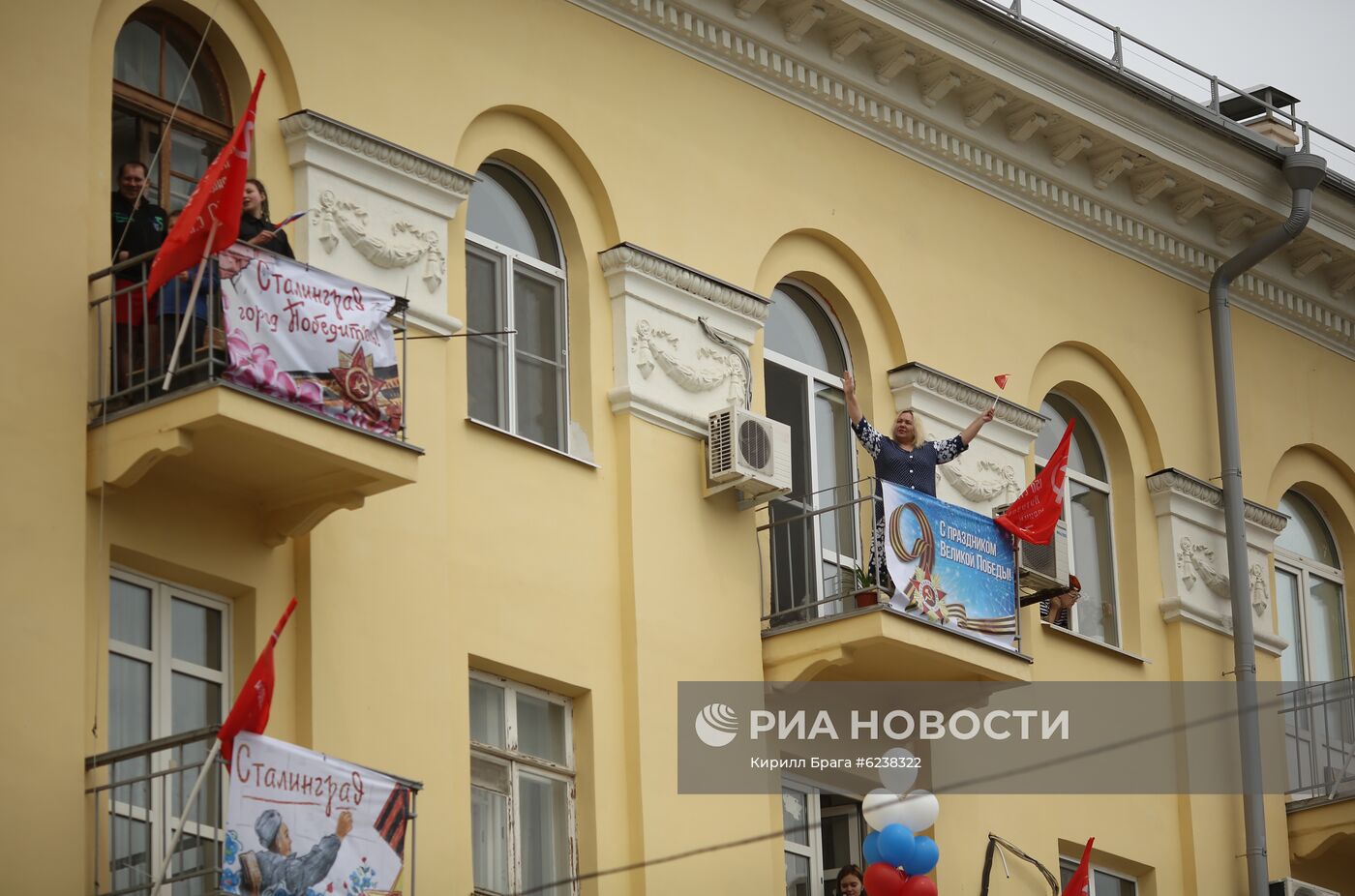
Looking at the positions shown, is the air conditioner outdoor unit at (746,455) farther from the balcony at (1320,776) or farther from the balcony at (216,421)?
the balcony at (1320,776)

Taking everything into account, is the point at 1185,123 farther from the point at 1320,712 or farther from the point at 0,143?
the point at 0,143

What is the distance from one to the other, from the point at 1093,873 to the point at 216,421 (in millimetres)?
8302

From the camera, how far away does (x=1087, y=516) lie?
1988 cm

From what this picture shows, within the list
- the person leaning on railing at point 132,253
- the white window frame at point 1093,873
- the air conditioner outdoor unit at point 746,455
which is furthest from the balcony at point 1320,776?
the person leaning on railing at point 132,253

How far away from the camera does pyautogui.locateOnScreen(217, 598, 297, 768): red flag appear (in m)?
12.1

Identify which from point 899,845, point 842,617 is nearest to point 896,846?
point 899,845

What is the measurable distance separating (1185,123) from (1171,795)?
4840 millimetres

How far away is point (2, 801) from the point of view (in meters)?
12.1

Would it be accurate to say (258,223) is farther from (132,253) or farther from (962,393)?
(962,393)

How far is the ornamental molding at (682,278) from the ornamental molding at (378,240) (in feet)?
4.69

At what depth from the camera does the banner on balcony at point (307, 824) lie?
39.4 ft

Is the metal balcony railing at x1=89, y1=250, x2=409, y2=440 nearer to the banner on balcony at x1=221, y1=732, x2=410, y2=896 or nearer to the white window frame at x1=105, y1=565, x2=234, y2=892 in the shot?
the white window frame at x1=105, y1=565, x2=234, y2=892

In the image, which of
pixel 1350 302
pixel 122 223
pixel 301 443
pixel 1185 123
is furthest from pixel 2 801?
pixel 1350 302

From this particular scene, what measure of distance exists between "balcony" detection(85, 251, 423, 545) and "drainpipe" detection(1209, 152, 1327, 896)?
822 centimetres
